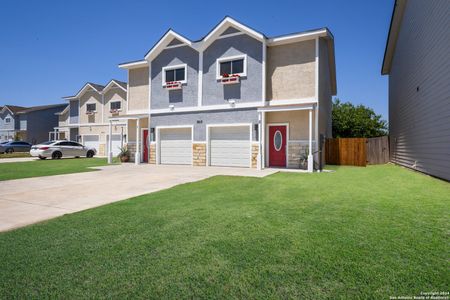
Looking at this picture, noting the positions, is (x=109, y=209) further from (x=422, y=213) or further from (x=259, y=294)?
(x=422, y=213)

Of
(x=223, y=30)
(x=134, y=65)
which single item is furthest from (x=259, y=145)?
(x=134, y=65)

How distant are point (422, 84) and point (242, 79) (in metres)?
7.87

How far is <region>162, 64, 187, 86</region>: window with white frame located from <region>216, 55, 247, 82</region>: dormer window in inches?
88.2

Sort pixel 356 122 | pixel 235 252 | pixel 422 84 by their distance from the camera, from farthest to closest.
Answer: pixel 356 122 → pixel 422 84 → pixel 235 252

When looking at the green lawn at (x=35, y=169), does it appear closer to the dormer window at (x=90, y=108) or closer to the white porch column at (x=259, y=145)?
the white porch column at (x=259, y=145)

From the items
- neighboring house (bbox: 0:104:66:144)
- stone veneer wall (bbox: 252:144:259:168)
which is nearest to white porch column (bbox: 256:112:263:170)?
stone veneer wall (bbox: 252:144:259:168)

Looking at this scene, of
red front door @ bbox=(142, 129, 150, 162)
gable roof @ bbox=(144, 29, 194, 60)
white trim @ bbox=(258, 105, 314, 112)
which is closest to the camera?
white trim @ bbox=(258, 105, 314, 112)

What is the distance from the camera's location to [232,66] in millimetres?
14219

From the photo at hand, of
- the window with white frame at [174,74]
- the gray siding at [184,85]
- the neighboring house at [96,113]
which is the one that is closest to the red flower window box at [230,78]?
the gray siding at [184,85]

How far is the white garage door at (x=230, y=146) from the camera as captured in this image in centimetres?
1401

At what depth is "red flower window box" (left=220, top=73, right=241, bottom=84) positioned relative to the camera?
1382cm

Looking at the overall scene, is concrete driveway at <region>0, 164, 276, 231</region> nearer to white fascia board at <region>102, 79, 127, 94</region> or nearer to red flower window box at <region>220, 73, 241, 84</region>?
red flower window box at <region>220, 73, 241, 84</region>

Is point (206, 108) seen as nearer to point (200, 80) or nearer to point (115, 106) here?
point (200, 80)

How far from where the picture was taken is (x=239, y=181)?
8.82 metres
